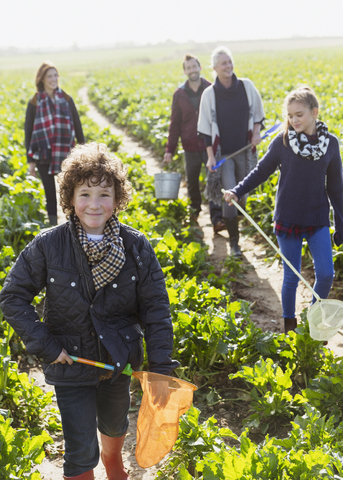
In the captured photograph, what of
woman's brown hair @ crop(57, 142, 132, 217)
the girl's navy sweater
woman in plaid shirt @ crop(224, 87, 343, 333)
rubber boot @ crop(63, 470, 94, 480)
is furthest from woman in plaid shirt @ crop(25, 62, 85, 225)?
rubber boot @ crop(63, 470, 94, 480)

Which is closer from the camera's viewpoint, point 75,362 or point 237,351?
point 75,362

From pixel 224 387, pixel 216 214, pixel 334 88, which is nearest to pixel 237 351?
pixel 224 387

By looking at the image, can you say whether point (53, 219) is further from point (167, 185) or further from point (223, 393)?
point (223, 393)

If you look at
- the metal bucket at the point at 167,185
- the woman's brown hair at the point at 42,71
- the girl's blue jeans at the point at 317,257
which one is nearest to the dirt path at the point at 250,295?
the girl's blue jeans at the point at 317,257

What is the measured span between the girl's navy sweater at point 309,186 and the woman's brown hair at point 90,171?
1684mm

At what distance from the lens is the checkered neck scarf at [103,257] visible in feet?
7.32

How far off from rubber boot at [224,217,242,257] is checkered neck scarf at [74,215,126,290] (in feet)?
12.2

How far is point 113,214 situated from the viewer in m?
2.48

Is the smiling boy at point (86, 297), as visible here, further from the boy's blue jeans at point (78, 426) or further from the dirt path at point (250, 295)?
the dirt path at point (250, 295)

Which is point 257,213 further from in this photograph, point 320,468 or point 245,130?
point 320,468

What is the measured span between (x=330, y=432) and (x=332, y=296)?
2518mm

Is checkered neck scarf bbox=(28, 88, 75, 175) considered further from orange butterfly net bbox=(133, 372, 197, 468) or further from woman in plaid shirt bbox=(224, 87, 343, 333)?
orange butterfly net bbox=(133, 372, 197, 468)

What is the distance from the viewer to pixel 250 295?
→ 520cm

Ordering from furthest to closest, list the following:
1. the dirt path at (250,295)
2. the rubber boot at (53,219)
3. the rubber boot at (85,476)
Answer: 1. the rubber boot at (53,219)
2. the dirt path at (250,295)
3. the rubber boot at (85,476)
